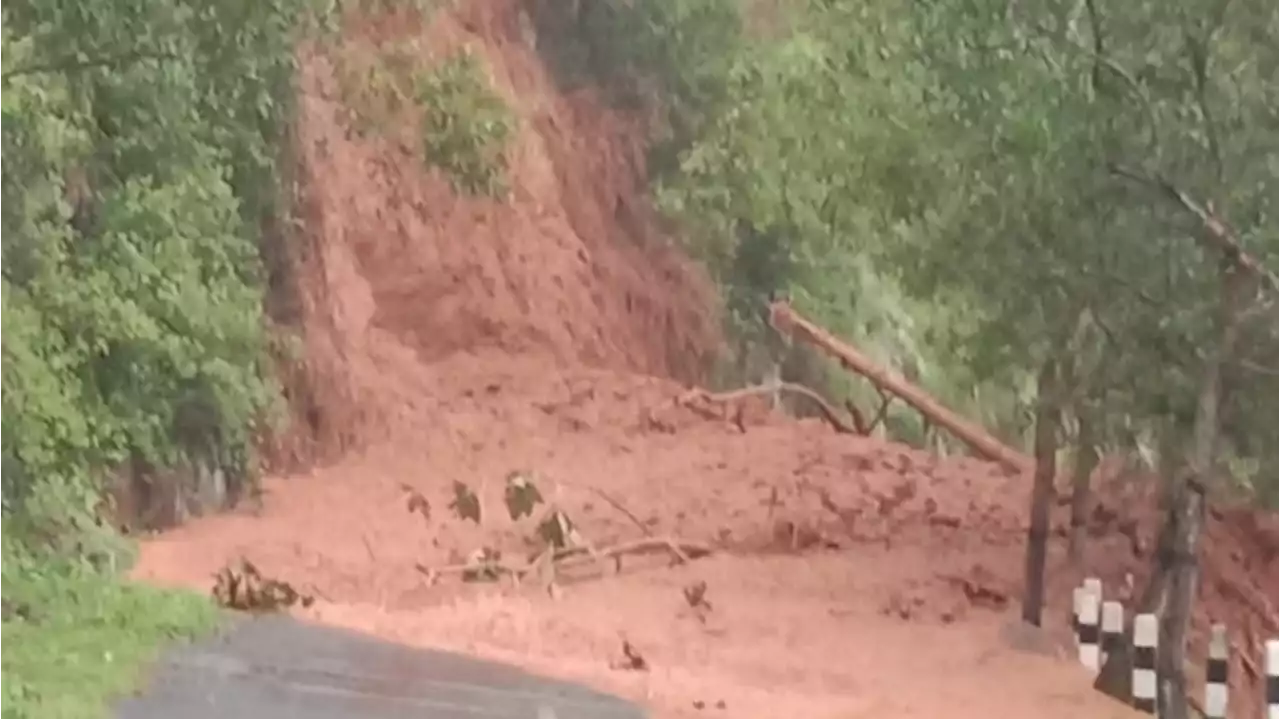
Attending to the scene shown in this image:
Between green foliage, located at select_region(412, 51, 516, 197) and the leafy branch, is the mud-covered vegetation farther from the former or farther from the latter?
green foliage, located at select_region(412, 51, 516, 197)

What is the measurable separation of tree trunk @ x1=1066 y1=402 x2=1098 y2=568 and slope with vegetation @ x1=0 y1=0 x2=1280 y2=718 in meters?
0.05

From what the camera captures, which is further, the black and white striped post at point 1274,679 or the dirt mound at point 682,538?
the dirt mound at point 682,538

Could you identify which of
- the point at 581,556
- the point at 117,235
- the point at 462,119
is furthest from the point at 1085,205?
the point at 462,119

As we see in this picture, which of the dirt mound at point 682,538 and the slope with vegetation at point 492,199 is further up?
the slope with vegetation at point 492,199

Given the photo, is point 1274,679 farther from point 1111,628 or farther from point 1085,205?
point 1085,205

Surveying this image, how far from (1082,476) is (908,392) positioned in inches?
260

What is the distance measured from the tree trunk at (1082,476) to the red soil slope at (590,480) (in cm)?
28

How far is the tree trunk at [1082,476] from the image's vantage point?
1165 centimetres

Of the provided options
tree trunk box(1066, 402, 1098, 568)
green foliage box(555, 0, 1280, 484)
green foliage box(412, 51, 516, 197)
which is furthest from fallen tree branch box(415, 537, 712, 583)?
green foliage box(412, 51, 516, 197)

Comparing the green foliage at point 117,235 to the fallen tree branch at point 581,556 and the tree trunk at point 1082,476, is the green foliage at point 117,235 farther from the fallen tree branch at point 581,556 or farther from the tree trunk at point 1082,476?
the tree trunk at point 1082,476

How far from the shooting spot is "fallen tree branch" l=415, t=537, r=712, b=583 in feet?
45.3

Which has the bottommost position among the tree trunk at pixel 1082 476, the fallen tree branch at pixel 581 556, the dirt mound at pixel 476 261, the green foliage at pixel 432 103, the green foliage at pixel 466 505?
the fallen tree branch at pixel 581 556

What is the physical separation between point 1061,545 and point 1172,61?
6.93 metres

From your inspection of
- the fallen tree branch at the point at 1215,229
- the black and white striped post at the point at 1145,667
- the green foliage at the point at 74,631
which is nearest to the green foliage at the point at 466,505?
the green foliage at the point at 74,631
